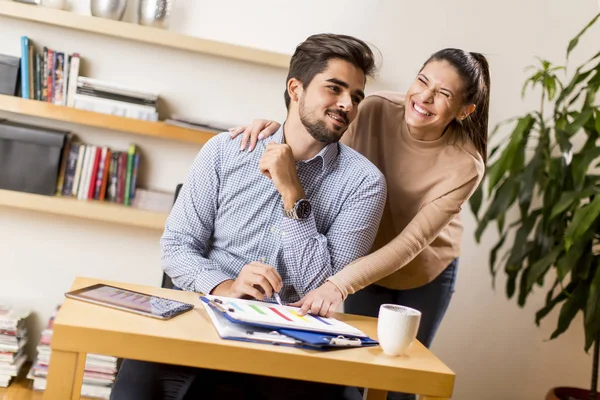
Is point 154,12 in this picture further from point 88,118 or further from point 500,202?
point 500,202

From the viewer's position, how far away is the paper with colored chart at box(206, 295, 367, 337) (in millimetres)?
1288

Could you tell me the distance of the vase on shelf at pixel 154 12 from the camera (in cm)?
279

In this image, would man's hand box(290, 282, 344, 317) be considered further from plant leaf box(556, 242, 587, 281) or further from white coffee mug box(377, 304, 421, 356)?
plant leaf box(556, 242, 587, 281)

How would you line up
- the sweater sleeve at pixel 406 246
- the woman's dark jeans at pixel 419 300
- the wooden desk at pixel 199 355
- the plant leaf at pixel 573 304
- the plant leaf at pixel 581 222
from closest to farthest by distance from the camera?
the wooden desk at pixel 199 355
the sweater sleeve at pixel 406 246
the woman's dark jeans at pixel 419 300
the plant leaf at pixel 581 222
the plant leaf at pixel 573 304

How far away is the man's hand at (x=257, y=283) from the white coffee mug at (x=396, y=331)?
30 cm

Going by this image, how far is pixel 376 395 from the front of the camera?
5.19ft

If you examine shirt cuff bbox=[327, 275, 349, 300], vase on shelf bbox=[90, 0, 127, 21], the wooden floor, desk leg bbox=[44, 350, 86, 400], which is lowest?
the wooden floor

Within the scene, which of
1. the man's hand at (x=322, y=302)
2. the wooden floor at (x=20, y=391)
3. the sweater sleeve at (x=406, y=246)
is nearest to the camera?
the man's hand at (x=322, y=302)

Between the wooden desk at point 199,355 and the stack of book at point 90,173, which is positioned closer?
the wooden desk at point 199,355

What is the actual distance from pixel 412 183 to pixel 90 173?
4.72 ft

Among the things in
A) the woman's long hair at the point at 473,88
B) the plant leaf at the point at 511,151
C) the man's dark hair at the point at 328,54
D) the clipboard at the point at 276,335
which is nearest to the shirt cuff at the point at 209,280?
the clipboard at the point at 276,335

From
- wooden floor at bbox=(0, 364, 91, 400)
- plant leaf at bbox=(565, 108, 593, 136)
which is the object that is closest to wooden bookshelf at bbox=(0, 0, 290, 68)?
plant leaf at bbox=(565, 108, 593, 136)

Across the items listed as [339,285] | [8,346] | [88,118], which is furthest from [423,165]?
[8,346]

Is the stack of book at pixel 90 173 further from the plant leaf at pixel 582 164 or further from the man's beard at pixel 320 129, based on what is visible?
the plant leaf at pixel 582 164
